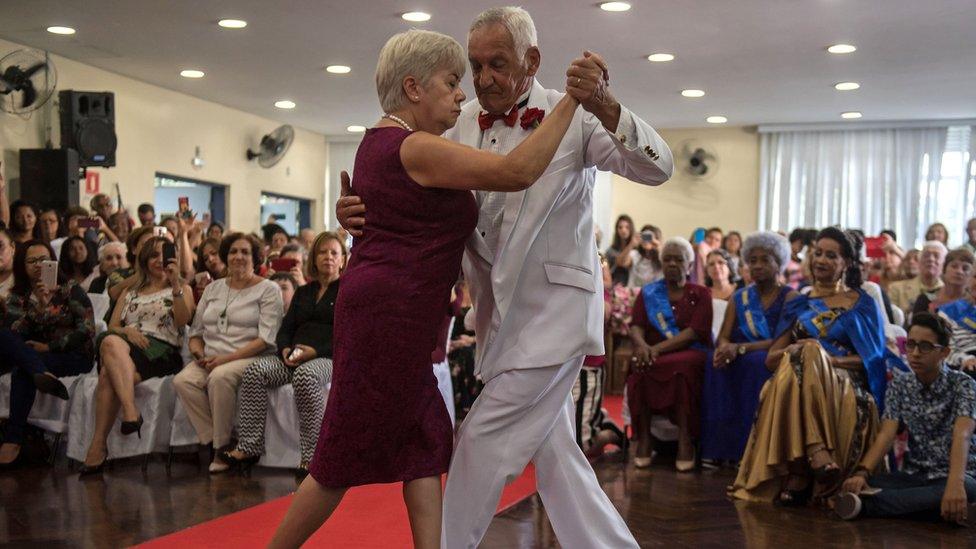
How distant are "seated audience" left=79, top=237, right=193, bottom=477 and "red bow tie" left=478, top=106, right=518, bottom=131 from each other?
11.4 feet

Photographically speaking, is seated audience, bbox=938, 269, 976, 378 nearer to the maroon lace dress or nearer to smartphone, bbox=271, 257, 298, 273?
the maroon lace dress

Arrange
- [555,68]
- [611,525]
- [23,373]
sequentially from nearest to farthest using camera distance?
[611,525] → [23,373] → [555,68]

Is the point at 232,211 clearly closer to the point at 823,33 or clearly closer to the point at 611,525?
the point at 823,33

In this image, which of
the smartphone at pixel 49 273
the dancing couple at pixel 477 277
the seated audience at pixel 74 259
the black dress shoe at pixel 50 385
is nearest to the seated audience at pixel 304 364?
the black dress shoe at pixel 50 385

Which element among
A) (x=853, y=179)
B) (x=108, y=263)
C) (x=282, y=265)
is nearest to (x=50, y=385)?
(x=108, y=263)

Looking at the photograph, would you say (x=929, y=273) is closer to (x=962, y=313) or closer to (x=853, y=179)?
(x=962, y=313)

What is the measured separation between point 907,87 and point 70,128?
813 cm

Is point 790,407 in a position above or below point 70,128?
below

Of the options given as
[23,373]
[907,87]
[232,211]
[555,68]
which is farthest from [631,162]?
[232,211]

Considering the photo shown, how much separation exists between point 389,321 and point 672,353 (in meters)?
3.78

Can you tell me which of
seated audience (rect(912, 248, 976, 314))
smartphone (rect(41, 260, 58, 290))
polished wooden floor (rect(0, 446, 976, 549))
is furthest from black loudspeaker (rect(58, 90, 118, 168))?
seated audience (rect(912, 248, 976, 314))

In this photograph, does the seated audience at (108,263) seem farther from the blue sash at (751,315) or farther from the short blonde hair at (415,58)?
the short blonde hair at (415,58)

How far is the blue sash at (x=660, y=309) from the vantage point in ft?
19.8

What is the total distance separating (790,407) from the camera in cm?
495
